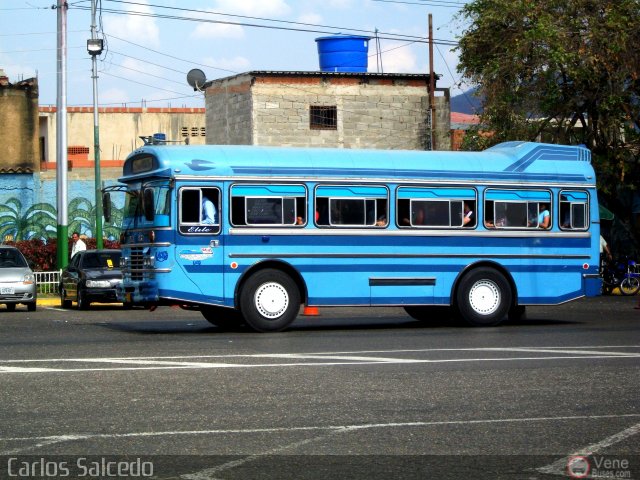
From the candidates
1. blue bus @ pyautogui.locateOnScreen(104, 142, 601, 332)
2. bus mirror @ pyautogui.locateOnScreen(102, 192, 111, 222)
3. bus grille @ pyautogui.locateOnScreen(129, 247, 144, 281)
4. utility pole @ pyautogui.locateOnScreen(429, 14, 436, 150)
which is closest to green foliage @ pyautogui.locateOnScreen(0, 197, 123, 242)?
utility pole @ pyautogui.locateOnScreen(429, 14, 436, 150)

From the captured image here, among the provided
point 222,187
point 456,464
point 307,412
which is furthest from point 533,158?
point 456,464

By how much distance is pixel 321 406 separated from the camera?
408 inches

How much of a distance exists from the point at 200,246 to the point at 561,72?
62.6ft

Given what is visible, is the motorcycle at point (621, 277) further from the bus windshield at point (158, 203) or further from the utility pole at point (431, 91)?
the bus windshield at point (158, 203)

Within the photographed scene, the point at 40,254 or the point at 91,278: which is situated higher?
the point at 40,254

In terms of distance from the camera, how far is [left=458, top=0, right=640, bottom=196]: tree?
3347cm

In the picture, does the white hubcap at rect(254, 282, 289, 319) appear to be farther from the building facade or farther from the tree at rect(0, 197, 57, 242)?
the tree at rect(0, 197, 57, 242)

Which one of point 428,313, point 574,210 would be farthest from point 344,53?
point 574,210

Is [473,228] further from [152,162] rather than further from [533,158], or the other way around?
[152,162]

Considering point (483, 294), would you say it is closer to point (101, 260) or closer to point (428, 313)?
point (428, 313)

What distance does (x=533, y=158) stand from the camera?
2153cm

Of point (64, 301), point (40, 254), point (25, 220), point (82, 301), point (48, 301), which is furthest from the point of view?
point (25, 220)

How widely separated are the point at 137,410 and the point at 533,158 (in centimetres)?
1299

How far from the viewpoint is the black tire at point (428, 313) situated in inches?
867
